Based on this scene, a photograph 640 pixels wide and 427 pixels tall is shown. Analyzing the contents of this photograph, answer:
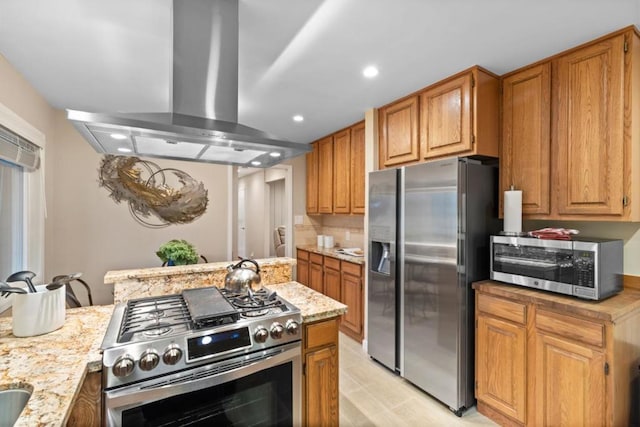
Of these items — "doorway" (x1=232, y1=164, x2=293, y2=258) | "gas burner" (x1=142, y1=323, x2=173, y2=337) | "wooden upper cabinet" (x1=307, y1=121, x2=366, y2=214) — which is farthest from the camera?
"doorway" (x1=232, y1=164, x2=293, y2=258)

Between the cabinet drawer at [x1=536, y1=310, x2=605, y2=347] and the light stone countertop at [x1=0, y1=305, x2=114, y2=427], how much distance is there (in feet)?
7.20

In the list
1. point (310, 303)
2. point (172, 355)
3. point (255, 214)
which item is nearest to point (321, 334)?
point (310, 303)

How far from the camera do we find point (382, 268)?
2.71 metres

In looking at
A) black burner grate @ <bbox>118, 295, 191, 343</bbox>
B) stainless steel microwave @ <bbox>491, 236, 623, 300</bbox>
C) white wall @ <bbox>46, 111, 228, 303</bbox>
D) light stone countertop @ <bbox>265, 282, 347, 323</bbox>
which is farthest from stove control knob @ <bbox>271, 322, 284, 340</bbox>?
white wall @ <bbox>46, 111, 228, 303</bbox>

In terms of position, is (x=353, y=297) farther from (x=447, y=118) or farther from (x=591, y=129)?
(x=591, y=129)

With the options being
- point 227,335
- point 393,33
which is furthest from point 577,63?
point 227,335

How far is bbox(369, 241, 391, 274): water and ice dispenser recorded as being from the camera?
267 cm

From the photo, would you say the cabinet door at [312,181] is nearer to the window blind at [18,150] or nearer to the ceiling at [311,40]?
the ceiling at [311,40]

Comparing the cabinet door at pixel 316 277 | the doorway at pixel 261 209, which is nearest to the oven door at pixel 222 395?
the cabinet door at pixel 316 277

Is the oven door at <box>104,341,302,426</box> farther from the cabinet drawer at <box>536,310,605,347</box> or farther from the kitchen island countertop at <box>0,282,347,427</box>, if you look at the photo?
the cabinet drawer at <box>536,310,605,347</box>

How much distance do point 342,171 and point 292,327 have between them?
2565mm

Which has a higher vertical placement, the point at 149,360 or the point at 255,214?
the point at 255,214

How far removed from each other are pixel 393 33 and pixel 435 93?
2.75ft

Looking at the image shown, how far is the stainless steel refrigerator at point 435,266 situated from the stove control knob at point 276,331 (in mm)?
1296
